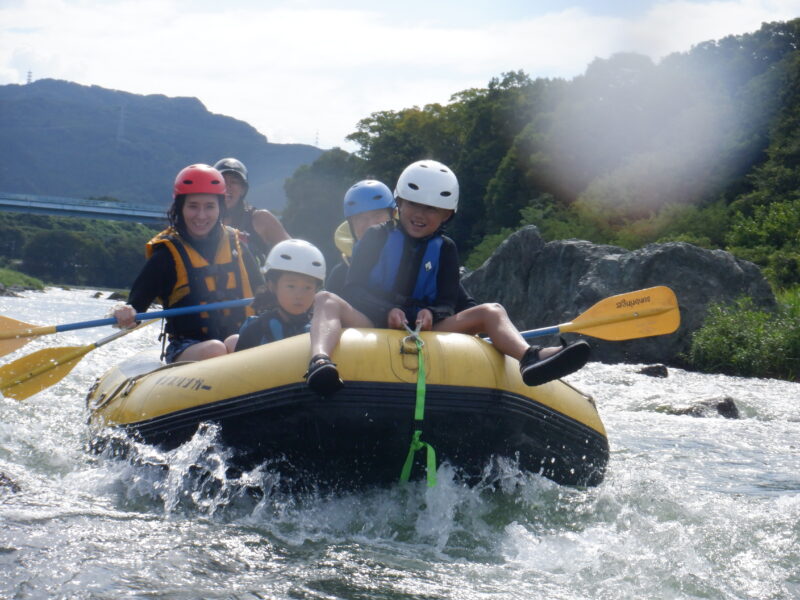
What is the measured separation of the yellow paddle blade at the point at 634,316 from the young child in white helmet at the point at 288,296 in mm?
1325

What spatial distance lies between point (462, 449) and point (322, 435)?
0.57 metres

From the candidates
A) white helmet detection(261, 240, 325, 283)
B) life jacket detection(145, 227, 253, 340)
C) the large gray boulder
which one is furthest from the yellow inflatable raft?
the large gray boulder

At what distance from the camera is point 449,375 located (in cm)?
361

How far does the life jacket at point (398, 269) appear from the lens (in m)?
4.30

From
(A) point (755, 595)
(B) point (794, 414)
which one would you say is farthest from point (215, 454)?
(B) point (794, 414)

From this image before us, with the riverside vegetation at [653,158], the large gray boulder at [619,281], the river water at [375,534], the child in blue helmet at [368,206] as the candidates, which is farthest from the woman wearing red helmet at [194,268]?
the large gray boulder at [619,281]

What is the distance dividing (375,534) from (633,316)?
6.05ft

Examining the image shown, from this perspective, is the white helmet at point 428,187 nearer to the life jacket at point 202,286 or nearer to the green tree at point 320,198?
the life jacket at point 202,286

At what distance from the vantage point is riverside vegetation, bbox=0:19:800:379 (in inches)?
626

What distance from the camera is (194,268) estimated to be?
5.20m

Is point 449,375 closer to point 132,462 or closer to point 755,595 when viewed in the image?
point 755,595

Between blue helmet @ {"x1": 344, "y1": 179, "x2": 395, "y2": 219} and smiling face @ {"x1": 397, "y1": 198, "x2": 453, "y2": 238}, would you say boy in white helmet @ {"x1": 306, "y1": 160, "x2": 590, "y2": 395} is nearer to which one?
A: smiling face @ {"x1": 397, "y1": 198, "x2": 453, "y2": 238}

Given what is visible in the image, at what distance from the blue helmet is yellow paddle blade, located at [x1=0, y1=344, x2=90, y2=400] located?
180 cm

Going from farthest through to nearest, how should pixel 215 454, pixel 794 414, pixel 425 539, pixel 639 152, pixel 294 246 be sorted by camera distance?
pixel 639 152 → pixel 794 414 → pixel 294 246 → pixel 215 454 → pixel 425 539
